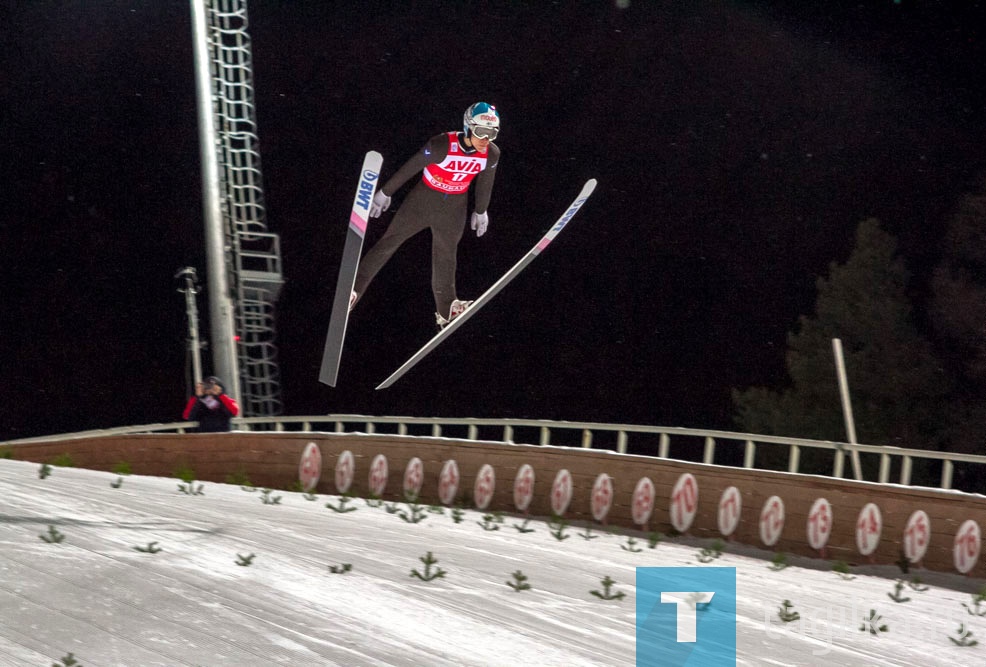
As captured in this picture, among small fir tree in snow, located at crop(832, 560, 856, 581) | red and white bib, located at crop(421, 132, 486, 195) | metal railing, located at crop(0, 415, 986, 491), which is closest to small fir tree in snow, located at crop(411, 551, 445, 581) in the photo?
small fir tree in snow, located at crop(832, 560, 856, 581)

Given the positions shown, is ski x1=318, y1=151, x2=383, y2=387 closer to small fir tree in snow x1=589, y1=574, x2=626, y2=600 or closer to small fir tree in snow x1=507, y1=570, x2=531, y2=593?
small fir tree in snow x1=507, y1=570, x2=531, y2=593

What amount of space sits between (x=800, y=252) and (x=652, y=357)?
8463 millimetres

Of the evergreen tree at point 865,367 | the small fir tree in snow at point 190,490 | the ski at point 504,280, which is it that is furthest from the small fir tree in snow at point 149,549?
the evergreen tree at point 865,367

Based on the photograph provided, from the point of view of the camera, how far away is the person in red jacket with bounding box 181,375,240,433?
1568cm

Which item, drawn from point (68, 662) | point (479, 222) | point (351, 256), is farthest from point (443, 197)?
point (68, 662)

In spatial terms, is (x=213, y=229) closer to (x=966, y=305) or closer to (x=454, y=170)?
(x=454, y=170)

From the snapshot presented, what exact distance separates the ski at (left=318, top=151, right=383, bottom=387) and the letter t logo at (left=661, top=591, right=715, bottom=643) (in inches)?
320

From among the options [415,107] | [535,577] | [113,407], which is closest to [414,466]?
[535,577]

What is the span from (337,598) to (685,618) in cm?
208

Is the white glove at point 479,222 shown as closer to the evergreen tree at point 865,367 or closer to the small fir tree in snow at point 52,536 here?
the small fir tree in snow at point 52,536

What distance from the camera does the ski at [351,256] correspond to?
15.1 metres

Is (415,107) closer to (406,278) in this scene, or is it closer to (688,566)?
(406,278)

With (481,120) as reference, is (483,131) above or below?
below

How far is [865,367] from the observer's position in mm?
37188
